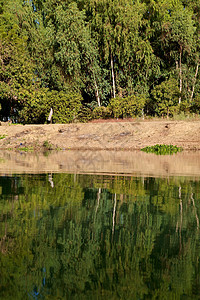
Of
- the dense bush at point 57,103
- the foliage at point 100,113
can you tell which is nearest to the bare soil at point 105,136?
the dense bush at point 57,103

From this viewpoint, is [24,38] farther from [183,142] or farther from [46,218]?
[46,218]

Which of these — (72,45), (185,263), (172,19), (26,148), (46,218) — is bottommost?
(185,263)

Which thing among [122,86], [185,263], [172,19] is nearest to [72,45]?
[122,86]

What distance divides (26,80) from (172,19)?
1790 centimetres

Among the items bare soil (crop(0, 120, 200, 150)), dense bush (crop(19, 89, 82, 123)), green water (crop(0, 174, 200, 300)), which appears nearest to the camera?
green water (crop(0, 174, 200, 300))

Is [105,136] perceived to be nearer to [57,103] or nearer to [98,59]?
[57,103]

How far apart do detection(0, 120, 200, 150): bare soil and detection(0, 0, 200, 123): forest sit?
617 centimetres

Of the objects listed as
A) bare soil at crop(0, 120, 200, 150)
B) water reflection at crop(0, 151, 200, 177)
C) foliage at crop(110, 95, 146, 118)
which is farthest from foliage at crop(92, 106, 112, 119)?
water reflection at crop(0, 151, 200, 177)

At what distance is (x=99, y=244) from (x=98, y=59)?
40.5m

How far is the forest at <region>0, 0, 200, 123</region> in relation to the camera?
3564cm

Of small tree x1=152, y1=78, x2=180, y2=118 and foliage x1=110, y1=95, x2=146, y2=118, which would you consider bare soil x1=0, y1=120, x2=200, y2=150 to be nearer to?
foliage x1=110, y1=95, x2=146, y2=118

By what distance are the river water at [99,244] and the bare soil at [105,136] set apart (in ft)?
58.5

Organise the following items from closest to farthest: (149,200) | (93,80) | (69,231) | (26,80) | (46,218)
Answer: (69,231)
(46,218)
(149,200)
(26,80)
(93,80)

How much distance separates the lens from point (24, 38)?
42.1 metres
